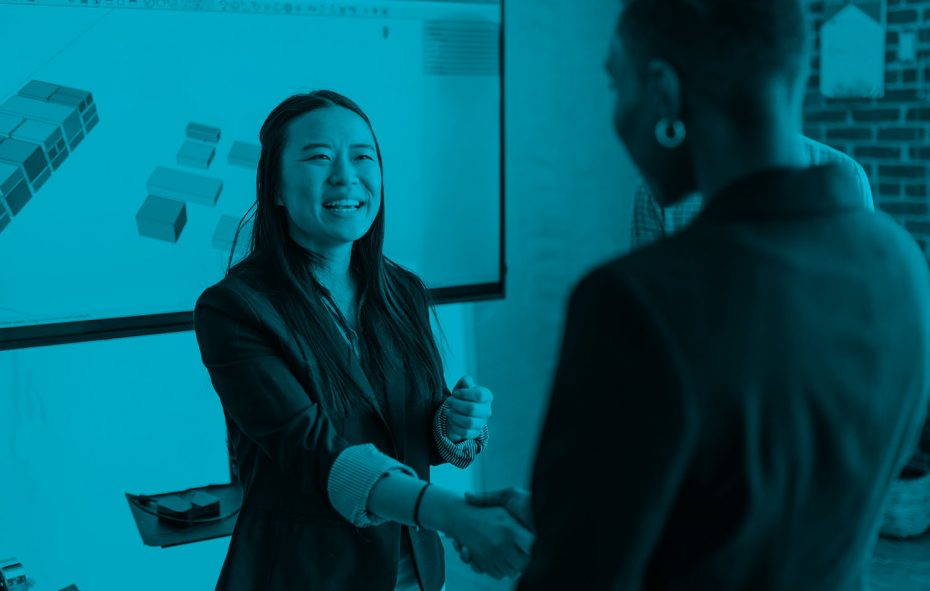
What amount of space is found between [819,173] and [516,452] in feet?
11.0

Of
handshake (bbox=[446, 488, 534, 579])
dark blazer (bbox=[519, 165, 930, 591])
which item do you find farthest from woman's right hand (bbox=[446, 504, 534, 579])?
dark blazer (bbox=[519, 165, 930, 591])

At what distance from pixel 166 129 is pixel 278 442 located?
1773mm

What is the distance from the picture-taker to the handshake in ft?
4.04

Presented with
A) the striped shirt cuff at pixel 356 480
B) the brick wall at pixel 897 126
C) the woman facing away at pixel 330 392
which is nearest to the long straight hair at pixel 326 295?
the woman facing away at pixel 330 392

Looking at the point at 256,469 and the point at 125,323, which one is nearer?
the point at 256,469

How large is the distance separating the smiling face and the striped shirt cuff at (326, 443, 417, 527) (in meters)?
0.43

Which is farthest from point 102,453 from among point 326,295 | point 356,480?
point 356,480

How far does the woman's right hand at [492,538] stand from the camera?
1.23m

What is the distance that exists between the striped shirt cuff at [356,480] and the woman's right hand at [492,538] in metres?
0.12

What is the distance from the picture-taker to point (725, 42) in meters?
0.77

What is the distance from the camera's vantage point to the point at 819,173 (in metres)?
0.81

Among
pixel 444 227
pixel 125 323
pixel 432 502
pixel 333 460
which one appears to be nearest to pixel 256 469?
pixel 333 460

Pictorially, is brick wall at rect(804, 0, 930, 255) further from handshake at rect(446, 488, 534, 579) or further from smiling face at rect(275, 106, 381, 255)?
handshake at rect(446, 488, 534, 579)

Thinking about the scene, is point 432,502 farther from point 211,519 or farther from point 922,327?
point 211,519
